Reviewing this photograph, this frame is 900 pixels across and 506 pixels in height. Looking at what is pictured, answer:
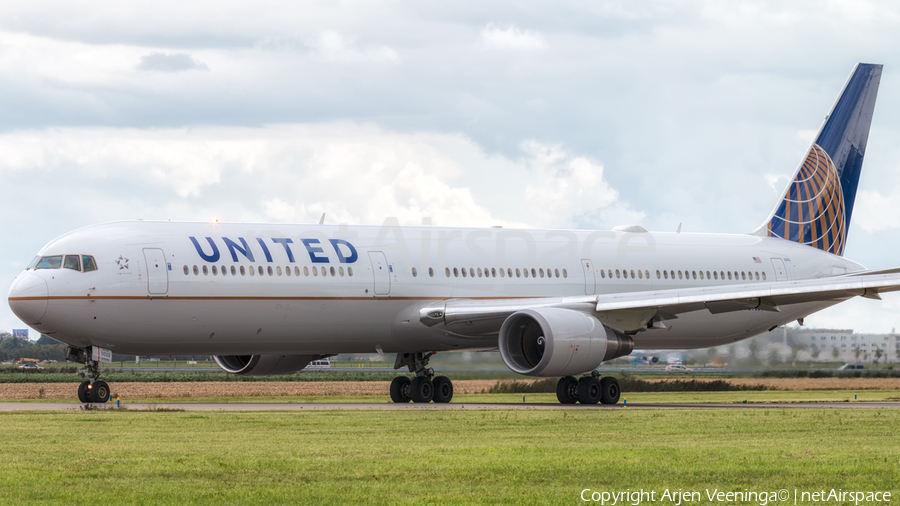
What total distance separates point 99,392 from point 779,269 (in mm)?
20048

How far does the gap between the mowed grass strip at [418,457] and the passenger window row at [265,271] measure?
459 cm

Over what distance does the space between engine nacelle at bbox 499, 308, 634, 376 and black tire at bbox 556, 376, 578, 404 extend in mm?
1285

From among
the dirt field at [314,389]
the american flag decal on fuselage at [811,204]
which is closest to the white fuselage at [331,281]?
the american flag decal on fuselage at [811,204]

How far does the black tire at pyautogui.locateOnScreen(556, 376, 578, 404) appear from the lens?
1131 inches

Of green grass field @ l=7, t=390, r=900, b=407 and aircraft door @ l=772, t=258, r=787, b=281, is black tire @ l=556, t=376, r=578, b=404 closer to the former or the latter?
green grass field @ l=7, t=390, r=900, b=407

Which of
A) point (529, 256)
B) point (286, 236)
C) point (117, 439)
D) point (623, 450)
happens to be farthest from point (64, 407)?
point (623, 450)

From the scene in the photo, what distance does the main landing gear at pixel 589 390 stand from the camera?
2852cm

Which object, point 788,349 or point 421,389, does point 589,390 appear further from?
point 788,349

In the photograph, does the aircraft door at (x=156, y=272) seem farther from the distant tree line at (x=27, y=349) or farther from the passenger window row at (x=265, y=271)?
the distant tree line at (x=27, y=349)

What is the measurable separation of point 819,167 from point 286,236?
1837cm

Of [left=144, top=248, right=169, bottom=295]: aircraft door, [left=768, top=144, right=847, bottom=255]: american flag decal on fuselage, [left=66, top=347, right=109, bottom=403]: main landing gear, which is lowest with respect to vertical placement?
[left=66, top=347, right=109, bottom=403]: main landing gear

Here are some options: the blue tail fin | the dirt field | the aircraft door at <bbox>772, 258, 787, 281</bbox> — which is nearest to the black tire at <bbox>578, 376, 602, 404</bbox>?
the dirt field

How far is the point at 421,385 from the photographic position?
30578mm

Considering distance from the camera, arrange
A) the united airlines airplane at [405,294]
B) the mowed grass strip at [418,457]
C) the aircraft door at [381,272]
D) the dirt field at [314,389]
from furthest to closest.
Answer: the dirt field at [314,389] → the aircraft door at [381,272] → the united airlines airplane at [405,294] → the mowed grass strip at [418,457]
